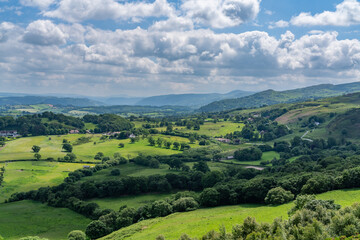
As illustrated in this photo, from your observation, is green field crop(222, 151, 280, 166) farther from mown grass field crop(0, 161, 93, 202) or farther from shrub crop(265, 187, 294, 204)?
shrub crop(265, 187, 294, 204)

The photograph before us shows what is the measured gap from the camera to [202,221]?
5522cm

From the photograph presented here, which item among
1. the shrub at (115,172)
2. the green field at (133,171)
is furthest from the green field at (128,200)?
the shrub at (115,172)

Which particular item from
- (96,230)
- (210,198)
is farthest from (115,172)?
(210,198)

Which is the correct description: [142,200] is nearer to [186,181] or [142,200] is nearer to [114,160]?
[186,181]

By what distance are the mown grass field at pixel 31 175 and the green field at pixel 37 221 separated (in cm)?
1974

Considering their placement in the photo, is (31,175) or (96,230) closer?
(96,230)

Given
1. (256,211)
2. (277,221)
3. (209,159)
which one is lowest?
(209,159)

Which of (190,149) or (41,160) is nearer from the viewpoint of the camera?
(41,160)

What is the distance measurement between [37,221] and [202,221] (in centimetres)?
5826

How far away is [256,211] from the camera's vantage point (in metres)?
57.8

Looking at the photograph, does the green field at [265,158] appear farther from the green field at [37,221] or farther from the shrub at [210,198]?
the green field at [37,221]

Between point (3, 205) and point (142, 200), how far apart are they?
2065 inches

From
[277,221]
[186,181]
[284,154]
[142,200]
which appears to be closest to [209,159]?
[284,154]

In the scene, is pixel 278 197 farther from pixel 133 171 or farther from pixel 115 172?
pixel 133 171
